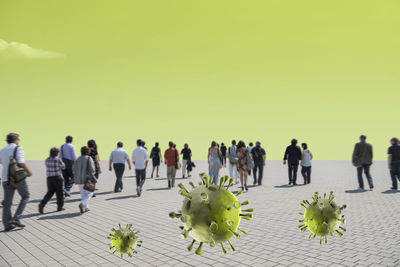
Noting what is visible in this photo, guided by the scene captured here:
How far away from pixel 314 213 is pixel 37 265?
5225mm

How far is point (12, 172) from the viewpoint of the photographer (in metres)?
6.17

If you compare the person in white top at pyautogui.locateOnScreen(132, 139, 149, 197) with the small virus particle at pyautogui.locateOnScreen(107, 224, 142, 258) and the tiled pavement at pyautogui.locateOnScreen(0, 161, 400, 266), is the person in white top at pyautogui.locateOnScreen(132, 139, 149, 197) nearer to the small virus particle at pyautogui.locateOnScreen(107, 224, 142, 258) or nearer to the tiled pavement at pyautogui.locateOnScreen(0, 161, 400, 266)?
the tiled pavement at pyautogui.locateOnScreen(0, 161, 400, 266)

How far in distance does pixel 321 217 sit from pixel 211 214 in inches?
14.0

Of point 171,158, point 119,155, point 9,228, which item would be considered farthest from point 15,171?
point 171,158

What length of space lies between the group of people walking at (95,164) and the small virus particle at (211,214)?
3829mm

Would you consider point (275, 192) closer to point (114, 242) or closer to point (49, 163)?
point (49, 163)

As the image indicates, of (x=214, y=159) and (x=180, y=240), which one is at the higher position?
(x=214, y=159)

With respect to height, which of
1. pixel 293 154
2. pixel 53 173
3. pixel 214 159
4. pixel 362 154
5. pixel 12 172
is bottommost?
pixel 53 173

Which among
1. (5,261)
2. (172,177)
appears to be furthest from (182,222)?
(172,177)

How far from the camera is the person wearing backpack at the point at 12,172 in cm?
618

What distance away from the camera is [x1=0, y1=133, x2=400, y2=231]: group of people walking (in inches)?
251

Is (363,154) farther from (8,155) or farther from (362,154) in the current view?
(8,155)

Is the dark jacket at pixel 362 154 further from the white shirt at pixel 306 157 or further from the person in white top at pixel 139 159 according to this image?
the person in white top at pixel 139 159

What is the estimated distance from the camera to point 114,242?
34.5 inches
